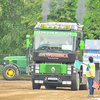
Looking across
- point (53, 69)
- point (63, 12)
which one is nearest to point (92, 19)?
point (63, 12)

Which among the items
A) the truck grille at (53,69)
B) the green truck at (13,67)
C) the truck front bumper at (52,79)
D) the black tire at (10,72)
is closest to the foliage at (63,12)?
the green truck at (13,67)

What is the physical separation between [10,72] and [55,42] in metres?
9.13

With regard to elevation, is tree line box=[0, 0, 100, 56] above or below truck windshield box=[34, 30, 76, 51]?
above

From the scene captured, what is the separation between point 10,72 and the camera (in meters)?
26.0

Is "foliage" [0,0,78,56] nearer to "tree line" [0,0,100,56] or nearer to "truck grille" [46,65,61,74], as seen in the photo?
"tree line" [0,0,100,56]

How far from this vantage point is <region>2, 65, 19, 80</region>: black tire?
25.8 meters

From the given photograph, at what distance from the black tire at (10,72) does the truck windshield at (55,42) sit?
8.46m

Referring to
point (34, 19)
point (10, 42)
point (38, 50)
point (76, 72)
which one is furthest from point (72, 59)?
point (10, 42)

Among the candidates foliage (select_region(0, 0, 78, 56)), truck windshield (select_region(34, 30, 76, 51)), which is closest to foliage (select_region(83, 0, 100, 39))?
foliage (select_region(0, 0, 78, 56))

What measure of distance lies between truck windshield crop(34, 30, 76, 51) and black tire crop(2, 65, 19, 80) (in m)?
8.46

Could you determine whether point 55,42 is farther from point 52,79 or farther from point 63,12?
point 63,12

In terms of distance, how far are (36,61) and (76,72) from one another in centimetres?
220

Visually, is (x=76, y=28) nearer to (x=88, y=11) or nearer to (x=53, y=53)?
(x=53, y=53)

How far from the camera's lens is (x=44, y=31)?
18.0 meters
